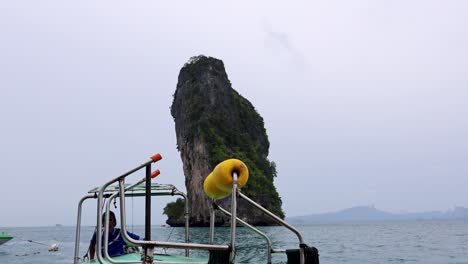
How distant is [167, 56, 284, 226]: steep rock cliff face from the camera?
75562mm

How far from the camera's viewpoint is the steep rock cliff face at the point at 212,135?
248 feet

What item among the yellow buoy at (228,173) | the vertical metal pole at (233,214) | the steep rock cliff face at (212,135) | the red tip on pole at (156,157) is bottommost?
the vertical metal pole at (233,214)

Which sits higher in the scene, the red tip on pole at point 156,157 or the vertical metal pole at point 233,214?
the red tip on pole at point 156,157

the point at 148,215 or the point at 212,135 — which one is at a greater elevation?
the point at 212,135

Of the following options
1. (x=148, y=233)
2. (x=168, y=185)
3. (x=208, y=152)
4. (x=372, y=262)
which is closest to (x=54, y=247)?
(x=372, y=262)

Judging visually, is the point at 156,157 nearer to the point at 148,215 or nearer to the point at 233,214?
the point at 148,215

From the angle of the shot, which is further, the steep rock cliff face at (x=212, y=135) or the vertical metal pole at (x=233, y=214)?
the steep rock cliff face at (x=212, y=135)

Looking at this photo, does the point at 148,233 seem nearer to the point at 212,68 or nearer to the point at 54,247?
the point at 54,247

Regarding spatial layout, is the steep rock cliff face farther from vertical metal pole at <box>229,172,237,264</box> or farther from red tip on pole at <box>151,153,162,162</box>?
vertical metal pole at <box>229,172,237,264</box>

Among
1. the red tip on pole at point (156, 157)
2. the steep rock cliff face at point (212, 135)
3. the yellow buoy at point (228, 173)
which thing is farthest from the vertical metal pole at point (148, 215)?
the steep rock cliff face at point (212, 135)

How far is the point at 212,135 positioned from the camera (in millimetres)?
78062

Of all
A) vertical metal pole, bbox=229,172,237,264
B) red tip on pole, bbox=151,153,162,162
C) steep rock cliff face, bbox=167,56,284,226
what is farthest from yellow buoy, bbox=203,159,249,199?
steep rock cliff face, bbox=167,56,284,226

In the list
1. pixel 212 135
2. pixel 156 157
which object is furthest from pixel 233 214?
pixel 212 135

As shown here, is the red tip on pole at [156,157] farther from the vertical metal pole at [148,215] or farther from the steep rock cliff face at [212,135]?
the steep rock cliff face at [212,135]
